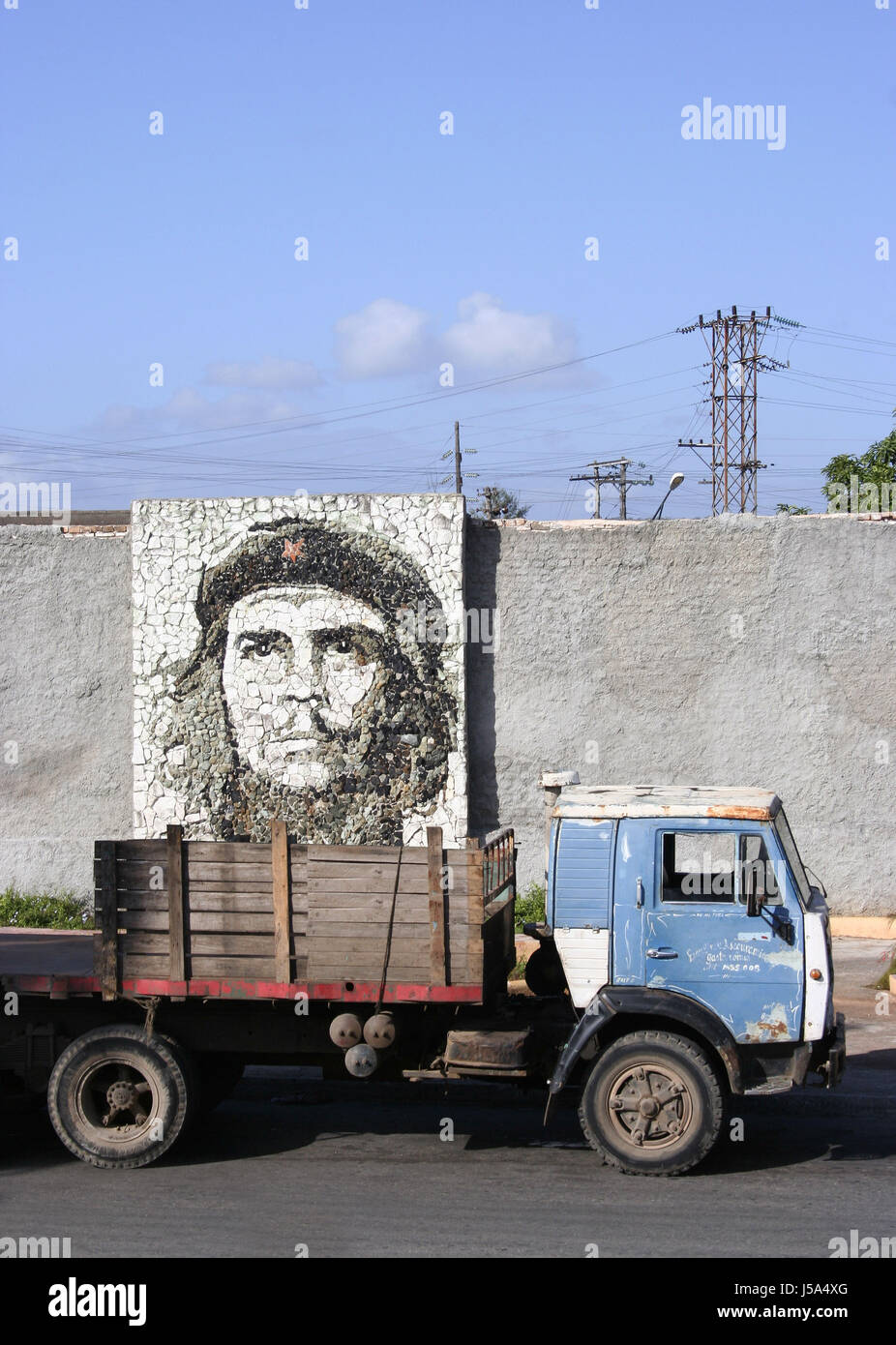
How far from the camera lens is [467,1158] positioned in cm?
824

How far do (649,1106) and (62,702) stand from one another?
986 centimetres

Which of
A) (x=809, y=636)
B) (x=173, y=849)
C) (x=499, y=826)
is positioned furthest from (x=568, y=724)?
(x=173, y=849)

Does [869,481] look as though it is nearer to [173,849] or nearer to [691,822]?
[691,822]

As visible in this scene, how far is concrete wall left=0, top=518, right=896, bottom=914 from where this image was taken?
1460 centimetres

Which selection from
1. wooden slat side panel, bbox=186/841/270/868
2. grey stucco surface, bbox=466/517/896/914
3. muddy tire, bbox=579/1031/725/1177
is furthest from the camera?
grey stucco surface, bbox=466/517/896/914

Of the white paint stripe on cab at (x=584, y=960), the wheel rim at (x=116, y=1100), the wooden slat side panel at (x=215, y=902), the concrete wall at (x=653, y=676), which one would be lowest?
the wheel rim at (x=116, y=1100)

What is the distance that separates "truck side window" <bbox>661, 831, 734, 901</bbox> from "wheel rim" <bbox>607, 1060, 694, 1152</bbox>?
96 cm

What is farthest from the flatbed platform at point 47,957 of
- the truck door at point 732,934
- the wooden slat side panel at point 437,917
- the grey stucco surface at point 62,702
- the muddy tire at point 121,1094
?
the grey stucco surface at point 62,702

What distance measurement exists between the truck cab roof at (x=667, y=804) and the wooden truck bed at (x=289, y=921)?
2.07 ft

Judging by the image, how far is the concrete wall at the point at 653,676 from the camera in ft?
47.9

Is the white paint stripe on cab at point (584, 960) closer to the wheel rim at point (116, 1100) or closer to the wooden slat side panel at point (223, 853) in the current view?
the wooden slat side panel at point (223, 853)

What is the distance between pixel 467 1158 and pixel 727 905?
7.34ft

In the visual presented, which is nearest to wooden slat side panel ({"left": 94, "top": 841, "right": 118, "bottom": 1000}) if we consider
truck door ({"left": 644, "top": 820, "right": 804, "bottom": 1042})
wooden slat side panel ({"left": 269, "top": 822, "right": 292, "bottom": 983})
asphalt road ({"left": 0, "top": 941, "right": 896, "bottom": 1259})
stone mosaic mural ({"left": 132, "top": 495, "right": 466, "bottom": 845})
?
wooden slat side panel ({"left": 269, "top": 822, "right": 292, "bottom": 983})

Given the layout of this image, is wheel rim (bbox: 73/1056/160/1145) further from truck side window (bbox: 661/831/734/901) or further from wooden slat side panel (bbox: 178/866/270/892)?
truck side window (bbox: 661/831/734/901)
